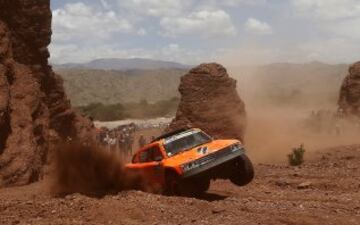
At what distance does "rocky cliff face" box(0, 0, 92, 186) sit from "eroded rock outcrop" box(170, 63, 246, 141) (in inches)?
201

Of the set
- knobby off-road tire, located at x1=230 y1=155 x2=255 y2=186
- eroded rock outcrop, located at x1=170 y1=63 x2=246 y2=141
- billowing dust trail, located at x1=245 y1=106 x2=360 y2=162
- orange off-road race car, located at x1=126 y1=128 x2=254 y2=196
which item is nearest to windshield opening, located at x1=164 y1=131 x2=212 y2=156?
orange off-road race car, located at x1=126 y1=128 x2=254 y2=196

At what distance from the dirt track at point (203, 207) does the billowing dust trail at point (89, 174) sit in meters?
0.60

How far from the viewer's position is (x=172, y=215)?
38.6 ft

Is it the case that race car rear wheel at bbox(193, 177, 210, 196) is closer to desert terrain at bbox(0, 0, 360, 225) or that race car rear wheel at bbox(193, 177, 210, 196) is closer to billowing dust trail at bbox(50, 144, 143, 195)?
desert terrain at bbox(0, 0, 360, 225)

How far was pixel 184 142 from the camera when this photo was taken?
1506cm

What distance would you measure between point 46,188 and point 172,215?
5.38 meters

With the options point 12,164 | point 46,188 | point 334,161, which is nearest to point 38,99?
point 12,164

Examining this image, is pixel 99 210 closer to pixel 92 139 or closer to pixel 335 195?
pixel 335 195

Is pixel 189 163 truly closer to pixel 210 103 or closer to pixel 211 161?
pixel 211 161

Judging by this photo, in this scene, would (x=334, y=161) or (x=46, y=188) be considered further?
(x=334, y=161)

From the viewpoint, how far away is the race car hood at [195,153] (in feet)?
45.2

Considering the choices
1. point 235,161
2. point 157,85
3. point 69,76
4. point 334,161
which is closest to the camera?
point 235,161

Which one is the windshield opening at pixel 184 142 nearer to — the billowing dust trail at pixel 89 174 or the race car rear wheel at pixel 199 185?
the race car rear wheel at pixel 199 185

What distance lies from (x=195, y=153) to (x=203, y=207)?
1885mm
